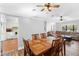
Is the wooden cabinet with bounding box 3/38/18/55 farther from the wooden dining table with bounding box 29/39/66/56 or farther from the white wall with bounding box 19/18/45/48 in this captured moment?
the wooden dining table with bounding box 29/39/66/56

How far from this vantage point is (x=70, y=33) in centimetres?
216

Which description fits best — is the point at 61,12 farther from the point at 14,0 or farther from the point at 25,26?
the point at 14,0

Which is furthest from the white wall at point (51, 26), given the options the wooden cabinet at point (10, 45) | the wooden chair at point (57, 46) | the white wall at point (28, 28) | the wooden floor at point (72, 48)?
the wooden cabinet at point (10, 45)

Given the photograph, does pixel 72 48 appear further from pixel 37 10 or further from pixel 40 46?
pixel 37 10

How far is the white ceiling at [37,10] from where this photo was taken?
2121 mm

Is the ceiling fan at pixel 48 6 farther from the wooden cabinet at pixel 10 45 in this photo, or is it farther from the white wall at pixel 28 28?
the wooden cabinet at pixel 10 45

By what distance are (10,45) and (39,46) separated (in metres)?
0.49

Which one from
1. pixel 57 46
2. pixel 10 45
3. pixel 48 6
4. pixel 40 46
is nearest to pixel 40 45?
pixel 40 46

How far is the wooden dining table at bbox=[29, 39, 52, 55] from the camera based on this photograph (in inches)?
84.4

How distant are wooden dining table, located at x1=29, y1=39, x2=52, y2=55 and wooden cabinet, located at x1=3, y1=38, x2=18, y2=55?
254 millimetres

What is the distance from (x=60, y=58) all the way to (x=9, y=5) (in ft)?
4.13

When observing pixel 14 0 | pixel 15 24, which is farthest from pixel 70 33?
pixel 14 0

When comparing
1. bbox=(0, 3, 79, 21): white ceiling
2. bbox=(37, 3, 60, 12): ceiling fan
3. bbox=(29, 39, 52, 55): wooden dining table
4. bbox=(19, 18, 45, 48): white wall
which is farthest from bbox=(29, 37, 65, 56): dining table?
bbox=(37, 3, 60, 12): ceiling fan

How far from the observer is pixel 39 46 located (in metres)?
2.16
